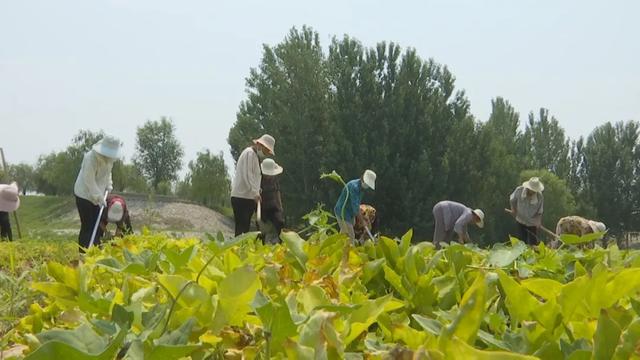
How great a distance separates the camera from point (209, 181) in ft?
143

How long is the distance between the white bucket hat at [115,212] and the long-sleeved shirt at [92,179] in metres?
0.91

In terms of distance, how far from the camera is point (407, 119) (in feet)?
91.4

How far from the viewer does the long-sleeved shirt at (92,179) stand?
6.17 m

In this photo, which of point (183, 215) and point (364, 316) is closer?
point (364, 316)

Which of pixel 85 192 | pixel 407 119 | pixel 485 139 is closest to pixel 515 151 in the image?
pixel 485 139

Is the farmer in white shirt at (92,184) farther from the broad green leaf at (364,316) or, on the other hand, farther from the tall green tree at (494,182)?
the tall green tree at (494,182)

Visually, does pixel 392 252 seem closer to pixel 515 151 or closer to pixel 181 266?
pixel 181 266

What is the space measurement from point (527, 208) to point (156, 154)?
49631 millimetres

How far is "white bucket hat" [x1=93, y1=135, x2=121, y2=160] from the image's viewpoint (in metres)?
6.33

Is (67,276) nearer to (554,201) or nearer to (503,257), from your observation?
(503,257)

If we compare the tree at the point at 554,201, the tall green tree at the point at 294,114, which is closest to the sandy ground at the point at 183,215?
the tall green tree at the point at 294,114

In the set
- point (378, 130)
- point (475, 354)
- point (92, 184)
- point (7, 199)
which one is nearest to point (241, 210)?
point (92, 184)

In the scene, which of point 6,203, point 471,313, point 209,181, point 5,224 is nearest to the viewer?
point 471,313

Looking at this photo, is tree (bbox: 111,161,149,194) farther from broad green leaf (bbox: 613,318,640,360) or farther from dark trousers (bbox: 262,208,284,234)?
broad green leaf (bbox: 613,318,640,360)
